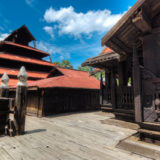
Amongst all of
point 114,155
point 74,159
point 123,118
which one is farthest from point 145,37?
point 123,118

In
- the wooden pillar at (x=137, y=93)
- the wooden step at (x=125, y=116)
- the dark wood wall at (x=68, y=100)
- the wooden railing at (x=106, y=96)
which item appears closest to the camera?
the wooden pillar at (x=137, y=93)

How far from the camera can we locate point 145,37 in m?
3.57

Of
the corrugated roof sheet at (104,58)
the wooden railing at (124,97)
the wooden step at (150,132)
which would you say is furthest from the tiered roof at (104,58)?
the wooden step at (150,132)

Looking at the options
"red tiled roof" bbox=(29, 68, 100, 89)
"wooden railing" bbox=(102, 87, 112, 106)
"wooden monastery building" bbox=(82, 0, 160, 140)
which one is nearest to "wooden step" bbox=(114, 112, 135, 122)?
"wooden railing" bbox=(102, 87, 112, 106)

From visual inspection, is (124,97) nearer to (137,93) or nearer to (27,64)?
(137,93)

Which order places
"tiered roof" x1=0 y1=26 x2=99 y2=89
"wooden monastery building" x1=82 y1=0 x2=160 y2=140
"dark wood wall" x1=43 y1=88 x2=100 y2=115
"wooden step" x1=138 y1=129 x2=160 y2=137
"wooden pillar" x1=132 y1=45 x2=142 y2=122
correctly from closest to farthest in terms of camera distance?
"wooden step" x1=138 y1=129 x2=160 y2=137 < "wooden monastery building" x1=82 y1=0 x2=160 y2=140 < "wooden pillar" x1=132 y1=45 x2=142 y2=122 < "dark wood wall" x1=43 y1=88 x2=100 y2=115 < "tiered roof" x1=0 y1=26 x2=99 y2=89

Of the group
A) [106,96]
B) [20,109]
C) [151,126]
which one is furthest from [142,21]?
[106,96]

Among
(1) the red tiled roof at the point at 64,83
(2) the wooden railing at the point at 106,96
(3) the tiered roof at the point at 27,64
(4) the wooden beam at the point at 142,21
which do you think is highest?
(3) the tiered roof at the point at 27,64

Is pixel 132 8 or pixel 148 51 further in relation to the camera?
pixel 148 51

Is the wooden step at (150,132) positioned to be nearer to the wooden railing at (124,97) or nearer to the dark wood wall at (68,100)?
the wooden railing at (124,97)

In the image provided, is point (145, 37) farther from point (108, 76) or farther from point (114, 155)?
point (108, 76)

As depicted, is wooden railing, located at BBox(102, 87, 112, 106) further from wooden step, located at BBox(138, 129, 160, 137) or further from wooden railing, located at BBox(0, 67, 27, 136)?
wooden railing, located at BBox(0, 67, 27, 136)

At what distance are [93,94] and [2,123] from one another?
29.0ft

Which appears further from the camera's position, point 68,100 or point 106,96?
point 68,100
